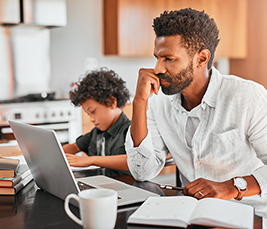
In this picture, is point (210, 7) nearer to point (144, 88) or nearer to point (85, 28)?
point (85, 28)

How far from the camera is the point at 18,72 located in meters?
3.22

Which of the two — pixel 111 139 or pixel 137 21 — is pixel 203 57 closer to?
pixel 111 139

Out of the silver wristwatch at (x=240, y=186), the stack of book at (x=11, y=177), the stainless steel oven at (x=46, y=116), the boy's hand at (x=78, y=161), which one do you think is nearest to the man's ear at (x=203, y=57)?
the silver wristwatch at (x=240, y=186)

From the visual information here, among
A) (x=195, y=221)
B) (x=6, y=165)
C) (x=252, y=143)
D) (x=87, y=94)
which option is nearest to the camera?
(x=195, y=221)

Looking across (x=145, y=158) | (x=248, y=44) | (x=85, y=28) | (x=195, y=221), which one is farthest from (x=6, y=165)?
(x=248, y=44)

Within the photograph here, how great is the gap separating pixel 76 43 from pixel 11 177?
280cm

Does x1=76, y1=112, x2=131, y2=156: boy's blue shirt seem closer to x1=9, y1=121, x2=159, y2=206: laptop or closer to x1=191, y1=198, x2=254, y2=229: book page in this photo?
x1=9, y1=121, x2=159, y2=206: laptop

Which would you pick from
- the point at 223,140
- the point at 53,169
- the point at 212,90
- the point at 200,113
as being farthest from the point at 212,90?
the point at 53,169

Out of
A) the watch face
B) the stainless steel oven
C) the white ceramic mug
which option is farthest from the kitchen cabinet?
the white ceramic mug

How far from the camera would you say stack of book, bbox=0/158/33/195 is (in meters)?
1.08

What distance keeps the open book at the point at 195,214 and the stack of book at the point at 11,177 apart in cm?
46

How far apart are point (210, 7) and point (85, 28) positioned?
4.82 feet

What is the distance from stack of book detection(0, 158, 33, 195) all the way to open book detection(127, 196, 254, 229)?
458 millimetres

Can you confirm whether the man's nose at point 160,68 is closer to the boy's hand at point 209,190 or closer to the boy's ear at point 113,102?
the boy's hand at point 209,190
